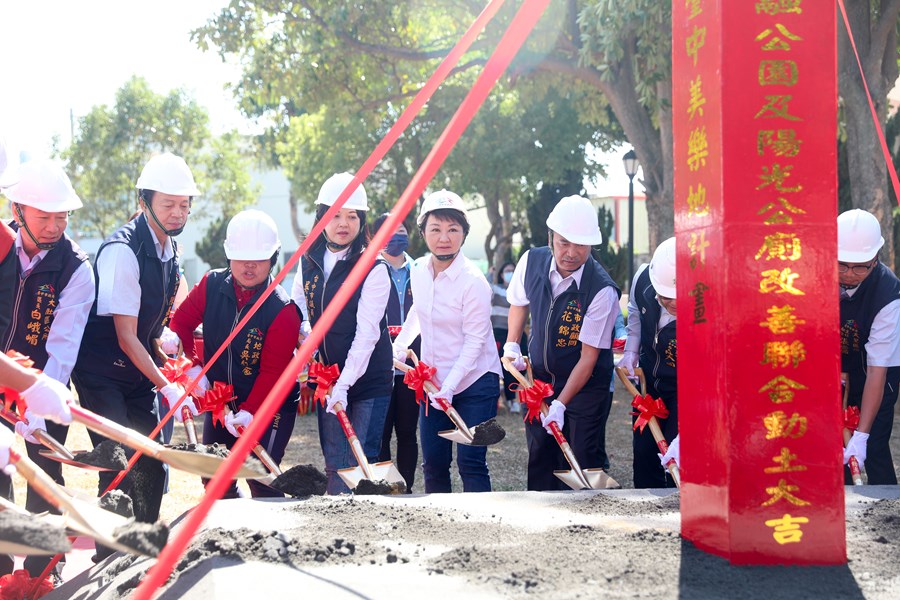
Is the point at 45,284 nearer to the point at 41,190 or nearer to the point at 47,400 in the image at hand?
the point at 41,190

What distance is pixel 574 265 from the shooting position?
5.11 meters

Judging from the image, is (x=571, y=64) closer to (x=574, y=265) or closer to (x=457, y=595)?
(x=574, y=265)

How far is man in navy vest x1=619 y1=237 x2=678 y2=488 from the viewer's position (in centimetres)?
495

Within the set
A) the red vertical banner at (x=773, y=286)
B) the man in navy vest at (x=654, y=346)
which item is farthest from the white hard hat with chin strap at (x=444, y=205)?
the red vertical banner at (x=773, y=286)

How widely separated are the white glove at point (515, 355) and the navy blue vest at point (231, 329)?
4.46 feet

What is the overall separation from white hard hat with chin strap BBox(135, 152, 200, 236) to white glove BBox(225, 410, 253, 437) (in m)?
1.00

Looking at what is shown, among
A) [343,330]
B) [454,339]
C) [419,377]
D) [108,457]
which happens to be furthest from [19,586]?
[454,339]

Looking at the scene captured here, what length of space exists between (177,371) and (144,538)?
2.33m

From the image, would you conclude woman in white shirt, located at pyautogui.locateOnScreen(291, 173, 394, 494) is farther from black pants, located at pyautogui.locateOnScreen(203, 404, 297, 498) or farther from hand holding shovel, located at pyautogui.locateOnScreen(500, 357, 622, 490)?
hand holding shovel, located at pyautogui.locateOnScreen(500, 357, 622, 490)

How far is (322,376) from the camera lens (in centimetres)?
488

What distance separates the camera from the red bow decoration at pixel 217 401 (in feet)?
15.0

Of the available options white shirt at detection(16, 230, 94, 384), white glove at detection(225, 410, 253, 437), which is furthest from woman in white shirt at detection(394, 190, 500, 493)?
white shirt at detection(16, 230, 94, 384)

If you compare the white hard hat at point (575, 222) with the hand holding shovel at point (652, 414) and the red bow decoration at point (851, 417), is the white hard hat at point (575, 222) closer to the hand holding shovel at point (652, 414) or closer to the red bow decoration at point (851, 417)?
the hand holding shovel at point (652, 414)

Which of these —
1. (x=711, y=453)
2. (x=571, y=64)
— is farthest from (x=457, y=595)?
(x=571, y=64)
